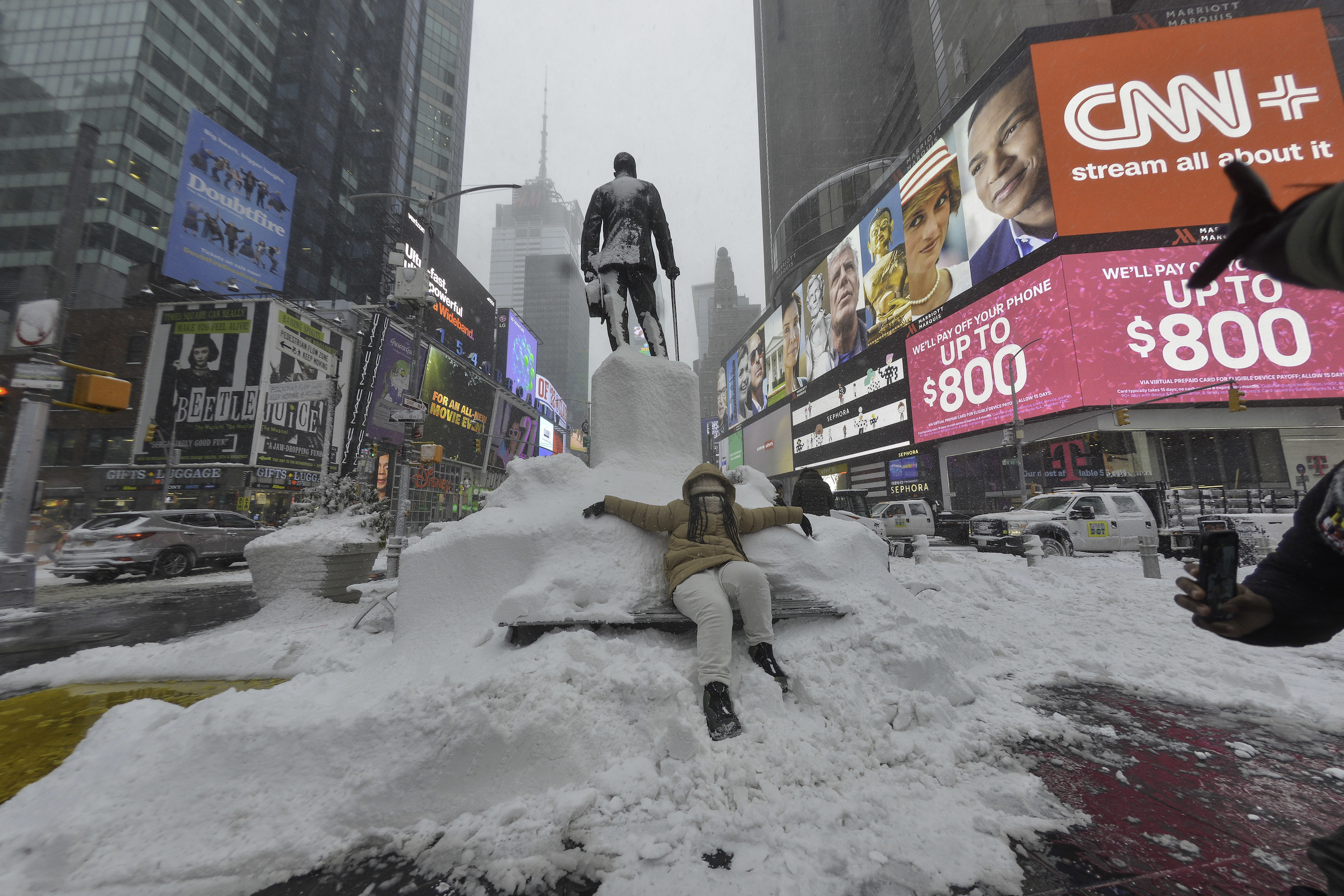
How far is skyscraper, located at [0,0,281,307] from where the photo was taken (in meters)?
29.5

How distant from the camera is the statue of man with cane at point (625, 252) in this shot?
5906 mm

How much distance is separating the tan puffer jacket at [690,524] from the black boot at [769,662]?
0.55m

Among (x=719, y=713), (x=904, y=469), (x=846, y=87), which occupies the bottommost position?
(x=719, y=713)

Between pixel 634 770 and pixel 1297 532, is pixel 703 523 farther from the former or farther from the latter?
pixel 1297 532

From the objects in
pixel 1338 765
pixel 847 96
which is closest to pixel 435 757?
pixel 1338 765

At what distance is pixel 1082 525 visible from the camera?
11.8 metres

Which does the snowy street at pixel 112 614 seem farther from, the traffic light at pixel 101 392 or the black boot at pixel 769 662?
the black boot at pixel 769 662

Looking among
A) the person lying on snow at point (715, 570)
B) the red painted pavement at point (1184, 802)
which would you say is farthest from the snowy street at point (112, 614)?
the red painted pavement at point (1184, 802)

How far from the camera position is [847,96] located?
72.1 metres

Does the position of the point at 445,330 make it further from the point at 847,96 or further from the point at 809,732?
the point at 847,96

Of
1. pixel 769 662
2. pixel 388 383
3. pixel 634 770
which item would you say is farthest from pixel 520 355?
pixel 634 770

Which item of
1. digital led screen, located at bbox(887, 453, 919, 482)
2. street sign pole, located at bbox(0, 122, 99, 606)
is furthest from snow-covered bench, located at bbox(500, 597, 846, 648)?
digital led screen, located at bbox(887, 453, 919, 482)

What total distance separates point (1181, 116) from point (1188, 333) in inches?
379

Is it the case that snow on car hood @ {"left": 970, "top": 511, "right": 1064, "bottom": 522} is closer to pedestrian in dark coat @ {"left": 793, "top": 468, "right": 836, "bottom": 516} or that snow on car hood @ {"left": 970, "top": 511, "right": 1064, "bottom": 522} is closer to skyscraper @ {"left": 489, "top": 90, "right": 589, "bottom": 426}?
pedestrian in dark coat @ {"left": 793, "top": 468, "right": 836, "bottom": 516}
